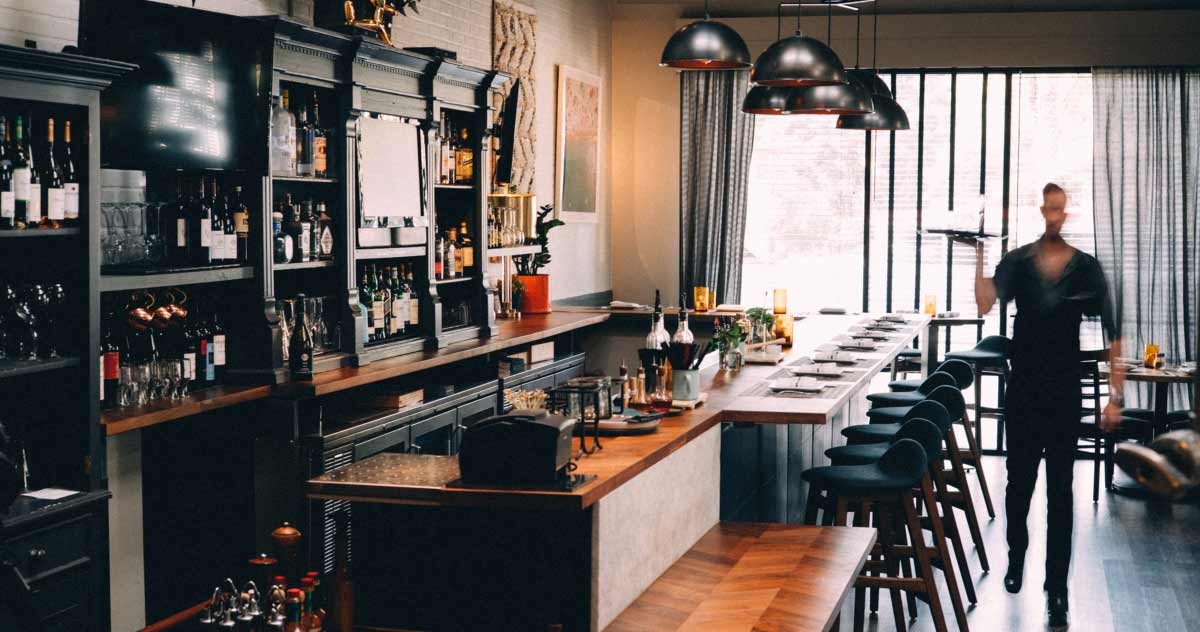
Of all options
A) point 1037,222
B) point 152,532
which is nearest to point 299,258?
point 152,532

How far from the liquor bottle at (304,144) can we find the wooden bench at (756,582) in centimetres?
217

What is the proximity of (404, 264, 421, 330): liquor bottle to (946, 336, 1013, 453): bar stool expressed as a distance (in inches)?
142

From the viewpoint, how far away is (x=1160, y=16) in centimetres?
953

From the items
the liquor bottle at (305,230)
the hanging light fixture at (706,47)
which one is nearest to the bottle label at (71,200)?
the liquor bottle at (305,230)

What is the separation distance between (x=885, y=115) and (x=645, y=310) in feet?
7.23

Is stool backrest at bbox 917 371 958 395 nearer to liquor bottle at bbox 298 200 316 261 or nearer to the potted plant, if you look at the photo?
the potted plant

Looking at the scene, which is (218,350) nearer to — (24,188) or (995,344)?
(24,188)

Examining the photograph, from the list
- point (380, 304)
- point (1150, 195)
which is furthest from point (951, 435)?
point (1150, 195)

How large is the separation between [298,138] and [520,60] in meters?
3.43

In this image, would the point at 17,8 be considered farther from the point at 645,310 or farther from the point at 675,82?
the point at 675,82

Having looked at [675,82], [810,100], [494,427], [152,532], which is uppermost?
[675,82]

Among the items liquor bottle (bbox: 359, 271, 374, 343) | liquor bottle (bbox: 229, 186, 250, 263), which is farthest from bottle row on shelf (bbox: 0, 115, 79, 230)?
liquor bottle (bbox: 359, 271, 374, 343)

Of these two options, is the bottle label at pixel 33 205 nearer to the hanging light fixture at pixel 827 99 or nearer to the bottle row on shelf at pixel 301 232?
the bottle row on shelf at pixel 301 232

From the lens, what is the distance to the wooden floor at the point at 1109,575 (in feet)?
17.7
